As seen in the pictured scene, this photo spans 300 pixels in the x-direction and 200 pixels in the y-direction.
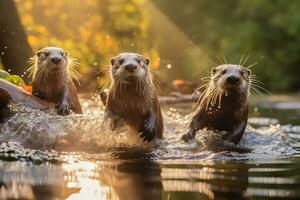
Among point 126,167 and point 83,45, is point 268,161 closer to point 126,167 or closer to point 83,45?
point 126,167

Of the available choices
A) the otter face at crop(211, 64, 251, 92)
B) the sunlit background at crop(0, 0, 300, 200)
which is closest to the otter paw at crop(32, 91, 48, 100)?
the sunlit background at crop(0, 0, 300, 200)

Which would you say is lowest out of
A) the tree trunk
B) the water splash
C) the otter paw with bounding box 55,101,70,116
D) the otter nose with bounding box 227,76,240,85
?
the water splash

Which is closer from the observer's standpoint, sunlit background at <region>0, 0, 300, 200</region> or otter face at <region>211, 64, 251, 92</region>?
sunlit background at <region>0, 0, 300, 200</region>

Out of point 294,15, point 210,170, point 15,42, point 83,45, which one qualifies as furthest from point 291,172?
point 294,15

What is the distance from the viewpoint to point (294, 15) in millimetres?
26953

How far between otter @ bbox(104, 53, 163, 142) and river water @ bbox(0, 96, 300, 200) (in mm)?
124

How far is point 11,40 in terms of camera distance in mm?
9398

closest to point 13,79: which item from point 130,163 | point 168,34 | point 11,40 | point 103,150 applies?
point 103,150

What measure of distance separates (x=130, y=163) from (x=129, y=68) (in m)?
1.02

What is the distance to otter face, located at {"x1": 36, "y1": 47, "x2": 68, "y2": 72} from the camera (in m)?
6.89

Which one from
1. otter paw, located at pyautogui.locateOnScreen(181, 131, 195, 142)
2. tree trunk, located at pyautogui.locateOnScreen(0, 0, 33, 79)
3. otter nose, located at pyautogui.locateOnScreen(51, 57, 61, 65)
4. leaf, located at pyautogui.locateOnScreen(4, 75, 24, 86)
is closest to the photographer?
otter paw, located at pyautogui.locateOnScreen(181, 131, 195, 142)

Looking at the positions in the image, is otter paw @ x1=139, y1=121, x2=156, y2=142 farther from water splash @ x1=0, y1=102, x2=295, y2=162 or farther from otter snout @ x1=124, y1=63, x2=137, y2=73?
otter snout @ x1=124, y1=63, x2=137, y2=73

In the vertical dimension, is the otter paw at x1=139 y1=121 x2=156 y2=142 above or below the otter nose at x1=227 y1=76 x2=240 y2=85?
below

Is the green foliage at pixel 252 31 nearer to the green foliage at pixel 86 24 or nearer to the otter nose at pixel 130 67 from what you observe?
the green foliage at pixel 86 24
